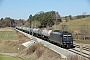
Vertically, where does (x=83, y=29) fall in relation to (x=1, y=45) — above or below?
above

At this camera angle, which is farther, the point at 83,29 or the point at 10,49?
the point at 10,49

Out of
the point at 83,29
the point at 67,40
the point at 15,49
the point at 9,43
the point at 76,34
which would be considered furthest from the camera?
the point at 9,43

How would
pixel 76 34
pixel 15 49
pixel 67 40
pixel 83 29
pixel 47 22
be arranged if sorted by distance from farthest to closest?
pixel 47 22 → pixel 15 49 → pixel 76 34 → pixel 83 29 → pixel 67 40

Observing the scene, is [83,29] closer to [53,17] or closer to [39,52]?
[39,52]

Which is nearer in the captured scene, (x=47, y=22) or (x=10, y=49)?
(x=10, y=49)

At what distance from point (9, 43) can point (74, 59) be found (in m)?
46.7

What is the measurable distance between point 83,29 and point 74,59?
3259 centimetres

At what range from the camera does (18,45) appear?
57500mm

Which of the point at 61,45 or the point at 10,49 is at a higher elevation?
the point at 61,45

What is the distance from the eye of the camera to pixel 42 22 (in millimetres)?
104500

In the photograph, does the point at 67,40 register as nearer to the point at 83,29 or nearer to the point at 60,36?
the point at 60,36

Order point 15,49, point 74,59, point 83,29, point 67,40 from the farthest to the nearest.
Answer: point 15,49
point 83,29
point 67,40
point 74,59

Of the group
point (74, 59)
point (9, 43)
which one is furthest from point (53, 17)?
point (74, 59)

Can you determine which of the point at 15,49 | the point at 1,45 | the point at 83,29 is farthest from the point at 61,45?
the point at 1,45
